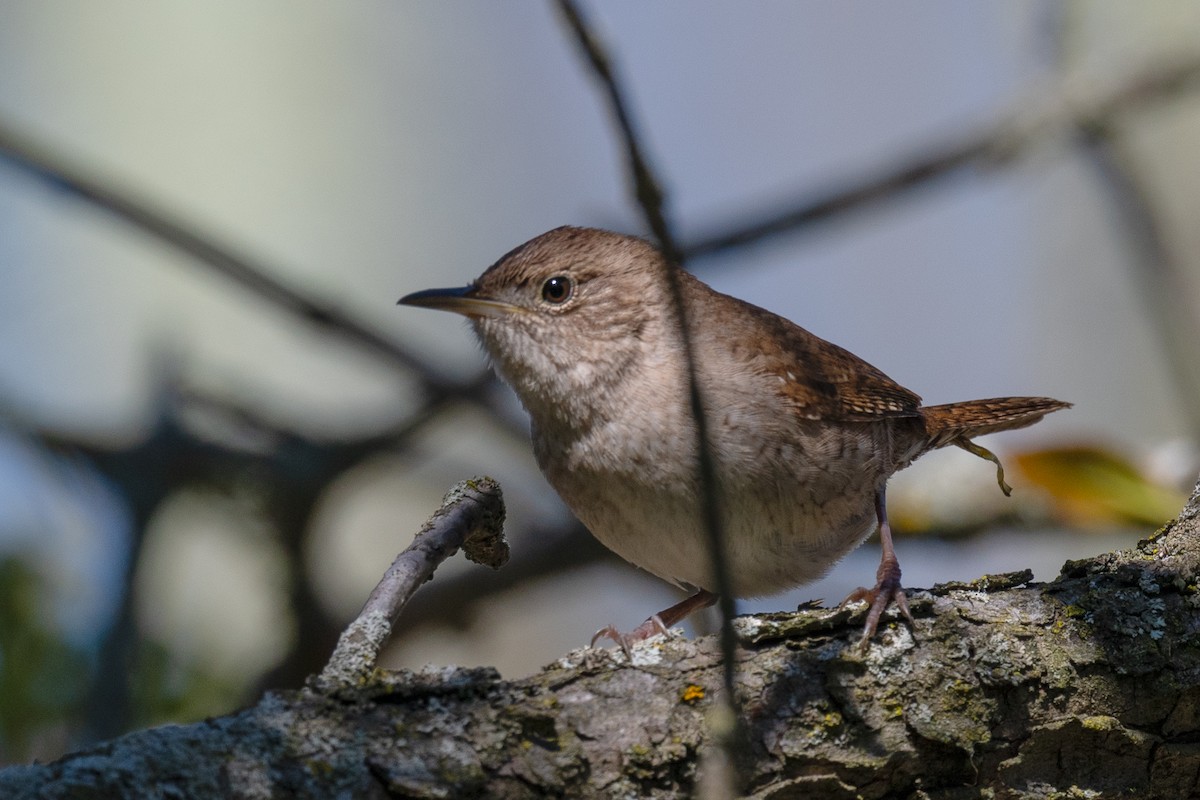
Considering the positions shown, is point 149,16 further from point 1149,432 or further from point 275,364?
point 1149,432

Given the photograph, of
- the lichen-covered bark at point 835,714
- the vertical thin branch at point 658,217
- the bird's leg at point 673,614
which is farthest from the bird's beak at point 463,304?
the vertical thin branch at point 658,217

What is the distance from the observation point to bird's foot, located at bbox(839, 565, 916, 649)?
2.46 meters

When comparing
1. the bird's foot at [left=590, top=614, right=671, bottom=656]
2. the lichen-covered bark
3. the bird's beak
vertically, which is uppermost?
the bird's beak

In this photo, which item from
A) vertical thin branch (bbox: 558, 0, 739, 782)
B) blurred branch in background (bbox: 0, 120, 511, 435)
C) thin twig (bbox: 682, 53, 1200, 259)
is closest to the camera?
vertical thin branch (bbox: 558, 0, 739, 782)

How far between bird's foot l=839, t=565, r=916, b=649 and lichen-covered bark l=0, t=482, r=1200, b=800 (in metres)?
0.03

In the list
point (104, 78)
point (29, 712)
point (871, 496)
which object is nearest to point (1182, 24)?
point (871, 496)

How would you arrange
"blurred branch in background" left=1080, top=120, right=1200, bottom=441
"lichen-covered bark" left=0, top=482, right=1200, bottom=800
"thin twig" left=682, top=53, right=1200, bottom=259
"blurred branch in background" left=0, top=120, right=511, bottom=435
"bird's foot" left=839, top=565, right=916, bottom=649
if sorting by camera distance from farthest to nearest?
"blurred branch in background" left=1080, top=120, right=1200, bottom=441 → "thin twig" left=682, top=53, right=1200, bottom=259 → "blurred branch in background" left=0, top=120, right=511, bottom=435 → "bird's foot" left=839, top=565, right=916, bottom=649 → "lichen-covered bark" left=0, top=482, right=1200, bottom=800

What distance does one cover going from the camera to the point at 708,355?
3.54 m

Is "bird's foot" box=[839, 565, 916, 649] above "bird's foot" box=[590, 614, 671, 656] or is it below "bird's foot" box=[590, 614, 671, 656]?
below

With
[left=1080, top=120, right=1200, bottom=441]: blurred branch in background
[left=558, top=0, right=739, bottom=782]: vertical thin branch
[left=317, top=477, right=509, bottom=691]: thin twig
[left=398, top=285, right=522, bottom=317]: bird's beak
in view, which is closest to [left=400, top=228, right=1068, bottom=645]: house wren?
[left=398, top=285, right=522, bottom=317]: bird's beak

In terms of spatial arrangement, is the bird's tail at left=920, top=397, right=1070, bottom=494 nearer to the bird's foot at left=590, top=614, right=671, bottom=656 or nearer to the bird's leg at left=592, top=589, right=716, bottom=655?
the bird's leg at left=592, top=589, right=716, bottom=655

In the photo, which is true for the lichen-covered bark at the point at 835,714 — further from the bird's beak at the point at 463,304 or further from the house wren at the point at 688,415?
the bird's beak at the point at 463,304

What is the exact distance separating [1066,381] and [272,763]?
8812mm

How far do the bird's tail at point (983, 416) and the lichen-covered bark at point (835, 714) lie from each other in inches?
48.3
